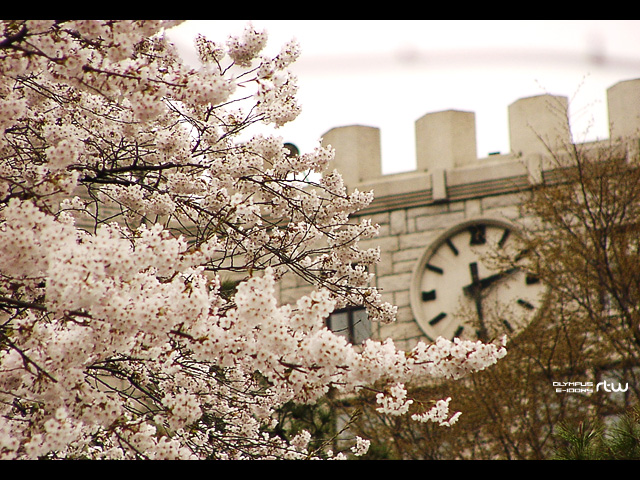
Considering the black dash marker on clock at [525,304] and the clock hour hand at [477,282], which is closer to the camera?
the black dash marker on clock at [525,304]

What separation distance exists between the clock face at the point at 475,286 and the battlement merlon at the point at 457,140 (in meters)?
0.83

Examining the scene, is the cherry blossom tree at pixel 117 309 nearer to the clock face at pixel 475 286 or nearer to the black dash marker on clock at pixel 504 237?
the clock face at pixel 475 286

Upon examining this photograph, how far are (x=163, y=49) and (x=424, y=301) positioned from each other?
22.2ft

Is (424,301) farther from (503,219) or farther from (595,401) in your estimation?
(595,401)

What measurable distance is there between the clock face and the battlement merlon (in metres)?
0.83

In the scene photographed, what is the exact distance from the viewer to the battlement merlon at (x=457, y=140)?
11203mm

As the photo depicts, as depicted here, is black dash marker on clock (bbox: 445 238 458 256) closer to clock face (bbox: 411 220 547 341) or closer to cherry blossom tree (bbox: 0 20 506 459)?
clock face (bbox: 411 220 547 341)

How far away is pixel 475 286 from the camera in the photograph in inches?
445

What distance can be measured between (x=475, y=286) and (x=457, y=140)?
2361 mm

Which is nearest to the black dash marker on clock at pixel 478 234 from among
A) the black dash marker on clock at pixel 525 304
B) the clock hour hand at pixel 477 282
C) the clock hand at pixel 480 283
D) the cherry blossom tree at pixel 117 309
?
the clock hour hand at pixel 477 282

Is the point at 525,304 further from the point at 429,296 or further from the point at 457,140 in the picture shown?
the point at 457,140

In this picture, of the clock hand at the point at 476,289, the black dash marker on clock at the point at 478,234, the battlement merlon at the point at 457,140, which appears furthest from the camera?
the black dash marker on clock at the point at 478,234

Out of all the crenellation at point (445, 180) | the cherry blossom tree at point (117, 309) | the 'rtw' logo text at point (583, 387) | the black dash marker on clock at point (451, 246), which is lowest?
the 'rtw' logo text at point (583, 387)
